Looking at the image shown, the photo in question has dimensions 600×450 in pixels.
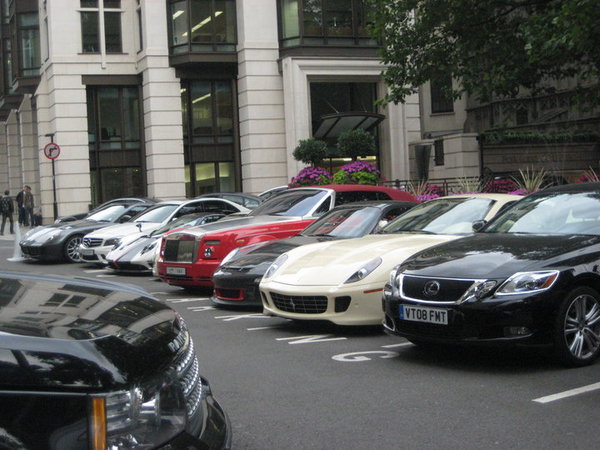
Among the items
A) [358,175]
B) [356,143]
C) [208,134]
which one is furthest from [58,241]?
[208,134]

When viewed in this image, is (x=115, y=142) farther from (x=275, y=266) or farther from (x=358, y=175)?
(x=275, y=266)

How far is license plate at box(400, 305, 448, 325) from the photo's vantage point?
6.77 metres

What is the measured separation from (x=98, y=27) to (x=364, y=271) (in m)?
30.4

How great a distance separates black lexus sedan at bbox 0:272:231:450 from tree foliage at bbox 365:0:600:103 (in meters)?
14.3

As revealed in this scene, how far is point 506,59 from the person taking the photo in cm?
1823

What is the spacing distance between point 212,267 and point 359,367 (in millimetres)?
5554

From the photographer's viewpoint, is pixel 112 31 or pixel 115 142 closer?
pixel 112 31

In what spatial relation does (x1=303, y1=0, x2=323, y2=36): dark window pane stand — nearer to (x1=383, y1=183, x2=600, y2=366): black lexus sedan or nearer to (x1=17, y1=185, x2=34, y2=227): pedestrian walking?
(x1=17, y1=185, x2=34, y2=227): pedestrian walking

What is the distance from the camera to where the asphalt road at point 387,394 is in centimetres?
502

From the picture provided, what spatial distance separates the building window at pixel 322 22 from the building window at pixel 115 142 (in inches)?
288

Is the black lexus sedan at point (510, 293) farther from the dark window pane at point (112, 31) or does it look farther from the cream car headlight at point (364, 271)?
the dark window pane at point (112, 31)

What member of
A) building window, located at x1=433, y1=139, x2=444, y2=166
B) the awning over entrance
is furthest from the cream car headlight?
the awning over entrance

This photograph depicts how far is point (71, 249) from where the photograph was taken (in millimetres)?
19469

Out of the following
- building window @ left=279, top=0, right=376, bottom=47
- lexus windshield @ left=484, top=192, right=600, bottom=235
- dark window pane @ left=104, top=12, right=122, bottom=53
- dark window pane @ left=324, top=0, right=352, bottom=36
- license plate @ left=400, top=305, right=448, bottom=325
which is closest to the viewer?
license plate @ left=400, top=305, right=448, bottom=325
